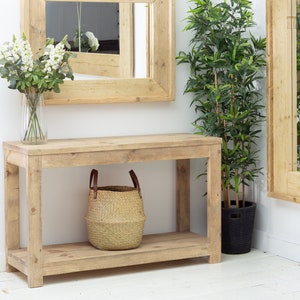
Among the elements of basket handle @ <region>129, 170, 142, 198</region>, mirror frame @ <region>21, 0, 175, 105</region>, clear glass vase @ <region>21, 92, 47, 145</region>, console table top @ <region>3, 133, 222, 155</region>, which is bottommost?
basket handle @ <region>129, 170, 142, 198</region>

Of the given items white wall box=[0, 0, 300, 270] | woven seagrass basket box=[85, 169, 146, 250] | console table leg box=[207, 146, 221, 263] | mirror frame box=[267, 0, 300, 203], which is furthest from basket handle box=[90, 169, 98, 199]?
mirror frame box=[267, 0, 300, 203]

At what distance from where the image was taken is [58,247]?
454cm

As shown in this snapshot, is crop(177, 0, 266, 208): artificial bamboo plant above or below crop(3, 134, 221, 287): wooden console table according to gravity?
above

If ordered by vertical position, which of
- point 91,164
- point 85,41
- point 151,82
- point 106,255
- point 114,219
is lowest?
point 106,255

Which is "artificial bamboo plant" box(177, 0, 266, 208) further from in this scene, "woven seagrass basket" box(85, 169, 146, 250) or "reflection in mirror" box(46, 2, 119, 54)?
"woven seagrass basket" box(85, 169, 146, 250)

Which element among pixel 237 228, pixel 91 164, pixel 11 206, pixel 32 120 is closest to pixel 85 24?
pixel 32 120

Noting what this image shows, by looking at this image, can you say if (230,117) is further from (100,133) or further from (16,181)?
(16,181)

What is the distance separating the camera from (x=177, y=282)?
4.23 m

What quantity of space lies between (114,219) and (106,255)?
0.20 metres

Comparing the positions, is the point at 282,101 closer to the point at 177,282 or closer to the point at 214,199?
the point at 214,199

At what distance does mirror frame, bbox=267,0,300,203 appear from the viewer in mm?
4527

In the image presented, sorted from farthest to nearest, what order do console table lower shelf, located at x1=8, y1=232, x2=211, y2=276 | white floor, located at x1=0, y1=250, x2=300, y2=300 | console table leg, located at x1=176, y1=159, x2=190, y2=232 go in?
console table leg, located at x1=176, y1=159, x2=190, y2=232, console table lower shelf, located at x1=8, y1=232, x2=211, y2=276, white floor, located at x1=0, y1=250, x2=300, y2=300

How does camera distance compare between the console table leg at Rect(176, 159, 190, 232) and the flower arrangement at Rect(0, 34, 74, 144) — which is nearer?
the flower arrangement at Rect(0, 34, 74, 144)

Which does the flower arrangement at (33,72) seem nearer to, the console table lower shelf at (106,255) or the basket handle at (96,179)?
the basket handle at (96,179)
